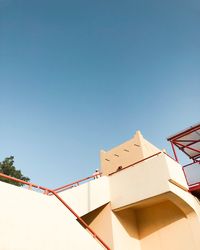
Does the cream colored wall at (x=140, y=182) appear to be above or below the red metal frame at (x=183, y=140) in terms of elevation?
below

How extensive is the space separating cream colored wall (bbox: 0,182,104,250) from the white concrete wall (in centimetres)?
196

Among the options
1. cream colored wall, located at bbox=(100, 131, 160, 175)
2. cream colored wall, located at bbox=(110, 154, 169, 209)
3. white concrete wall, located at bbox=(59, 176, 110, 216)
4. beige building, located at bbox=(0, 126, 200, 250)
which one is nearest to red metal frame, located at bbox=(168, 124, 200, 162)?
beige building, located at bbox=(0, 126, 200, 250)

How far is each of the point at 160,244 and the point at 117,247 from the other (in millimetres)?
2098

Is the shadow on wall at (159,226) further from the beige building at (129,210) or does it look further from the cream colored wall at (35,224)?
the cream colored wall at (35,224)

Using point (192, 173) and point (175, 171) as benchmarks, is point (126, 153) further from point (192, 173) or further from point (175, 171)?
point (175, 171)

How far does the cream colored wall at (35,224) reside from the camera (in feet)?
16.6

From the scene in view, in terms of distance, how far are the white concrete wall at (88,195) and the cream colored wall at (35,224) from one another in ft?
6.43

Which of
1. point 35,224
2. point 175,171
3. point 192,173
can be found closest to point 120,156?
point 192,173

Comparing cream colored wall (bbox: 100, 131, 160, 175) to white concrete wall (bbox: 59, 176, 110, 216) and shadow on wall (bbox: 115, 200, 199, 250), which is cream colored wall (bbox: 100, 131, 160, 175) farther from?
shadow on wall (bbox: 115, 200, 199, 250)

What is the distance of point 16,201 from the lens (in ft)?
18.9

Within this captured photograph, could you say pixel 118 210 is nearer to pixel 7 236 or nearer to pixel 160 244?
pixel 160 244

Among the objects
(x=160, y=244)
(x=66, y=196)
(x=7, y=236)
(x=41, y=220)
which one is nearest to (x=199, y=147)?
(x=160, y=244)

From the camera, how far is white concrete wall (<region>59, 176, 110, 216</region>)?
9009 mm

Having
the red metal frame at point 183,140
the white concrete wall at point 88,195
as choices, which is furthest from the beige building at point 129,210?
the red metal frame at point 183,140
